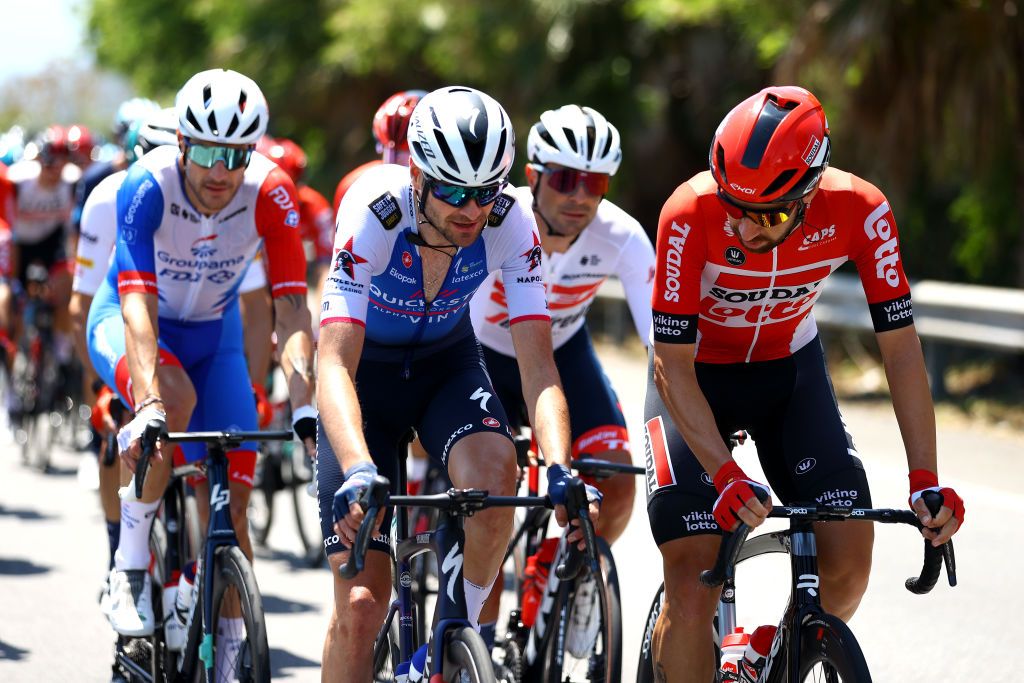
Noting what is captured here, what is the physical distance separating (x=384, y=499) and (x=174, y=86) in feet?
94.5

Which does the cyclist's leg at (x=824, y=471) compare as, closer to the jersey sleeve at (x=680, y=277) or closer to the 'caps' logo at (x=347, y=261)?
the jersey sleeve at (x=680, y=277)

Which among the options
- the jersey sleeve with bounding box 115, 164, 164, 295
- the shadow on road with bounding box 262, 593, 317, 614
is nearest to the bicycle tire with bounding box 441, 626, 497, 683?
the jersey sleeve with bounding box 115, 164, 164, 295

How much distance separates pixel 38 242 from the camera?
38.8 feet

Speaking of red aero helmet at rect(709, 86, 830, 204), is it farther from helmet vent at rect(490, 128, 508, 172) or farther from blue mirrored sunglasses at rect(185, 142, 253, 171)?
blue mirrored sunglasses at rect(185, 142, 253, 171)

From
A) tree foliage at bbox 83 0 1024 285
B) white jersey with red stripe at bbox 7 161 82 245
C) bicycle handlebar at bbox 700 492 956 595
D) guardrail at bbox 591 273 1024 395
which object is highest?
tree foliage at bbox 83 0 1024 285

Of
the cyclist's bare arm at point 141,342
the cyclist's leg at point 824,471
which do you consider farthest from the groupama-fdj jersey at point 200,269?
the cyclist's leg at point 824,471

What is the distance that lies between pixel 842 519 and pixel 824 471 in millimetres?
530

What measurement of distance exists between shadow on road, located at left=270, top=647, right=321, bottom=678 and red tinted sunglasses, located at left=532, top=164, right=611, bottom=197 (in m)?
2.30

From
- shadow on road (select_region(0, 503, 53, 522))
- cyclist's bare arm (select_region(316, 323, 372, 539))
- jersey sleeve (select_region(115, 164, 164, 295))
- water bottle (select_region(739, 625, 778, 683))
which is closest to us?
cyclist's bare arm (select_region(316, 323, 372, 539))

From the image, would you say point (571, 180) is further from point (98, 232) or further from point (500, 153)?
point (98, 232)

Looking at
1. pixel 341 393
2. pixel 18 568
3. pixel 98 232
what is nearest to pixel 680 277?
pixel 341 393

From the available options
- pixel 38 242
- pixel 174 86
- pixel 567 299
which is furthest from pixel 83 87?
pixel 567 299

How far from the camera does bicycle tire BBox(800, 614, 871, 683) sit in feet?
12.7

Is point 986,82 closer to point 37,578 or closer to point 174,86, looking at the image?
point 37,578
